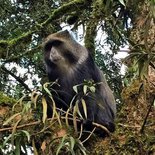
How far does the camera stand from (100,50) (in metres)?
7.16

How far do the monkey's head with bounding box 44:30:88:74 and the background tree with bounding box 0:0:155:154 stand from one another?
0.46 feet

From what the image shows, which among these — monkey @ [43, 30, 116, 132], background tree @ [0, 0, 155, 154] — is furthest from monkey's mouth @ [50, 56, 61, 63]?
background tree @ [0, 0, 155, 154]

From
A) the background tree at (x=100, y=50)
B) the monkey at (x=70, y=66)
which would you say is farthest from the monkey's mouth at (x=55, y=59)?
the background tree at (x=100, y=50)

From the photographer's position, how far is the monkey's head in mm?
4781

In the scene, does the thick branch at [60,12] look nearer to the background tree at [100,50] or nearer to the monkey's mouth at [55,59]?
the background tree at [100,50]

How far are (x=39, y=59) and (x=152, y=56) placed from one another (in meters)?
3.71

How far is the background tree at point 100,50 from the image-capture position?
2.61 metres

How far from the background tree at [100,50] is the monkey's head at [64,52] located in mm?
140

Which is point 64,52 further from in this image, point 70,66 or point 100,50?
point 100,50

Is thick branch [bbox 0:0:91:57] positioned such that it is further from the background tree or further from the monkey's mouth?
the monkey's mouth

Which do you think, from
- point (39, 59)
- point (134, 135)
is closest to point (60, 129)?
point (134, 135)

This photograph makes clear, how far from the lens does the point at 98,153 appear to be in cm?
273

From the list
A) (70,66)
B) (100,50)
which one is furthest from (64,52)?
(100,50)

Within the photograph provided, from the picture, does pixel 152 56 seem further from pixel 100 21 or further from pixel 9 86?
→ pixel 9 86
